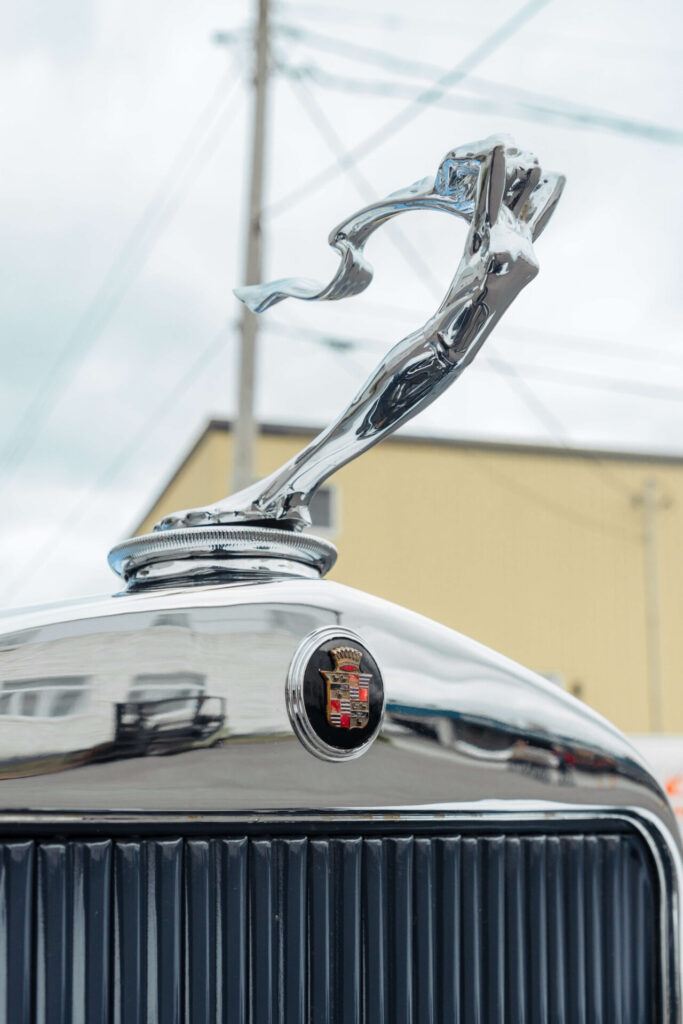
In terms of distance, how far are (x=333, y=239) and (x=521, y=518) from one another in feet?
42.3

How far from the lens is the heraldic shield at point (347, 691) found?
1.20 metres

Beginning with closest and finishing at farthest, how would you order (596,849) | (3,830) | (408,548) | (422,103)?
(3,830)
(596,849)
(422,103)
(408,548)

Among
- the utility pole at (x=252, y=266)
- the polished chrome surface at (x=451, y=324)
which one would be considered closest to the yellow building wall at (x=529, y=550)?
the utility pole at (x=252, y=266)

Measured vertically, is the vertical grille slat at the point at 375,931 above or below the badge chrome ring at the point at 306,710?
below

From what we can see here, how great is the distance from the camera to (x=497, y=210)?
128cm

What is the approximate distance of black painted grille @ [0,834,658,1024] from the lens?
1117 mm

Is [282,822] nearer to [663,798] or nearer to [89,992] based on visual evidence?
[89,992]

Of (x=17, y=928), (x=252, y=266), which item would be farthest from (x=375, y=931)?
(x=252, y=266)

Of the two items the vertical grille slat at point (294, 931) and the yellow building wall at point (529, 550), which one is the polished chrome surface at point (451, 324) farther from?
the yellow building wall at point (529, 550)

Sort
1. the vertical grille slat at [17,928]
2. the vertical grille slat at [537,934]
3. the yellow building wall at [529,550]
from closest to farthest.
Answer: the vertical grille slat at [17,928] → the vertical grille slat at [537,934] → the yellow building wall at [529,550]

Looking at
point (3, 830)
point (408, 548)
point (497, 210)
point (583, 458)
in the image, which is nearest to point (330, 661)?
point (3, 830)

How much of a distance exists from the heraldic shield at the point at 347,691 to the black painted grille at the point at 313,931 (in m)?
0.13

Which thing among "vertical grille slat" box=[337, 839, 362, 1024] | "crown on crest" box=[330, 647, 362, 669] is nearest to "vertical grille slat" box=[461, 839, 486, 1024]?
"vertical grille slat" box=[337, 839, 362, 1024]

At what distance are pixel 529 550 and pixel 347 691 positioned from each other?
13244mm
